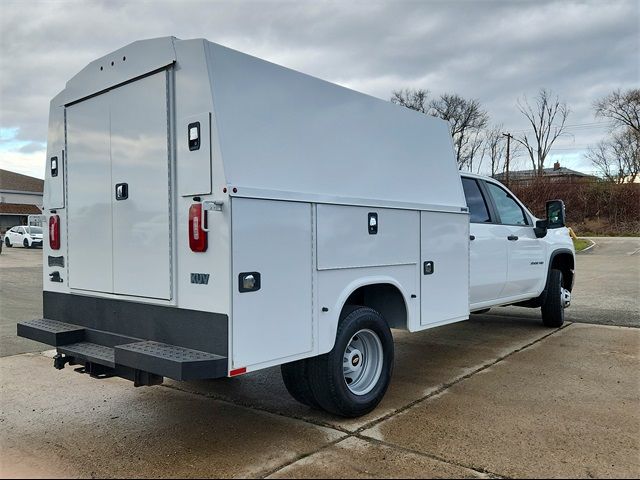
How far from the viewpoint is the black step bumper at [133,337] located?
3.35m

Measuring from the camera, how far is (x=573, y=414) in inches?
177

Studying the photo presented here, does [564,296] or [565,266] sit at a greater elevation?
[565,266]

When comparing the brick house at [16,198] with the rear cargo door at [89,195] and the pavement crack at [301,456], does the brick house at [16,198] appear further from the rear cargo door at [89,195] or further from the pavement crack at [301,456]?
the pavement crack at [301,456]

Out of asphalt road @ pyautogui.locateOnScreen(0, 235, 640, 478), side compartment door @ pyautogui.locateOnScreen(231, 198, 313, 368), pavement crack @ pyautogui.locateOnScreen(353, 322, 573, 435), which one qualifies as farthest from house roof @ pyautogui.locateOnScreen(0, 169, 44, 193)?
side compartment door @ pyautogui.locateOnScreen(231, 198, 313, 368)

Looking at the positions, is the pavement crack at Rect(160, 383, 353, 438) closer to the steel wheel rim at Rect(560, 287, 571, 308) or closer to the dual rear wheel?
the dual rear wheel

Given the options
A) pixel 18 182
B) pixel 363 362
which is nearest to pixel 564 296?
pixel 363 362

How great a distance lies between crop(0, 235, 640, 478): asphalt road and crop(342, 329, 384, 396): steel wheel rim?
0.26 meters

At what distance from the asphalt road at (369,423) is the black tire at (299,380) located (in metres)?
0.22

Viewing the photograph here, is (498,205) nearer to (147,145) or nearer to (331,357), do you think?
(331,357)

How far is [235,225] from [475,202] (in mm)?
3818

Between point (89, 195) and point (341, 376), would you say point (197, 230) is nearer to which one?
point (89, 195)

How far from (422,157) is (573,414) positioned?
8.52 feet

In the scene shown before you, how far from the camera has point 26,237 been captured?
109 feet

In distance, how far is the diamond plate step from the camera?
385 cm
